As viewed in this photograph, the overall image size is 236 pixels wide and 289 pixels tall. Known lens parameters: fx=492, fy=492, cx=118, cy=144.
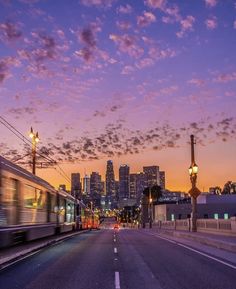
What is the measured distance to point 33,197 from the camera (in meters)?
26.2

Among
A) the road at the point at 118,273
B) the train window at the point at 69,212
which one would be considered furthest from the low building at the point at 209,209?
the road at the point at 118,273

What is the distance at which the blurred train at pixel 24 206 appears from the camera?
65.3 feet

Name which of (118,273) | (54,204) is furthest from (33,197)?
(118,273)

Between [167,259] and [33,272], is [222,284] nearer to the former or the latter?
[33,272]

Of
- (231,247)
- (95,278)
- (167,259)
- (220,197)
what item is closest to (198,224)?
(231,247)

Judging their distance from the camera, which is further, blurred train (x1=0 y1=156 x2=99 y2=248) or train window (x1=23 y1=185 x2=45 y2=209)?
train window (x1=23 y1=185 x2=45 y2=209)

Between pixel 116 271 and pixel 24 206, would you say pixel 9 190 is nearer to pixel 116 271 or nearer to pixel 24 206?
pixel 24 206

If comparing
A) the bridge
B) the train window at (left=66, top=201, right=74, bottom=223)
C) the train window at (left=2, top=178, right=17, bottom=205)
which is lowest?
the bridge

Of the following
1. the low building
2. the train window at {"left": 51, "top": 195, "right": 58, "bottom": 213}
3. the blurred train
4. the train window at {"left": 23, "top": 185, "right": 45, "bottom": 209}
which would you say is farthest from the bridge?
the low building

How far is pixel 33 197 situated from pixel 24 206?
2754 mm

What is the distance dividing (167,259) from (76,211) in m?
34.8

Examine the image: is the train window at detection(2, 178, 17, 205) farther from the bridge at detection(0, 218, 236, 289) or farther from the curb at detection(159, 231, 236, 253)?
the curb at detection(159, 231, 236, 253)

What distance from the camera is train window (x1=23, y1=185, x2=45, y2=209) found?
952 inches

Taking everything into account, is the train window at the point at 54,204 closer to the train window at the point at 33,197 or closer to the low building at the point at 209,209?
the train window at the point at 33,197
